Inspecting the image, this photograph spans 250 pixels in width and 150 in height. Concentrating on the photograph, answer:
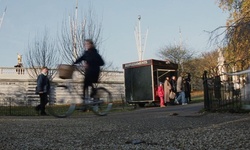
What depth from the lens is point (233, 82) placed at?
1095 centimetres

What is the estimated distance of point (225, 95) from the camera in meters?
11.1

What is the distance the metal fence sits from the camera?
1036 centimetres

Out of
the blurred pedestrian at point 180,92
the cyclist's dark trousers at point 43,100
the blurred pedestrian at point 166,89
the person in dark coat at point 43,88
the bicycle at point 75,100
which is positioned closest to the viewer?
the bicycle at point 75,100

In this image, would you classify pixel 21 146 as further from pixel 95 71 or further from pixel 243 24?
pixel 243 24

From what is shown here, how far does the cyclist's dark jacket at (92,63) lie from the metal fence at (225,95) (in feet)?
14.8

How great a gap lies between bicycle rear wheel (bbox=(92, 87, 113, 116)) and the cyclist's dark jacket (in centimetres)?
78

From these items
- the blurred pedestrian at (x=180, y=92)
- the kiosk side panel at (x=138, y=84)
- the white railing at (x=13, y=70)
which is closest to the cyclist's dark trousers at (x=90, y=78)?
the kiosk side panel at (x=138, y=84)

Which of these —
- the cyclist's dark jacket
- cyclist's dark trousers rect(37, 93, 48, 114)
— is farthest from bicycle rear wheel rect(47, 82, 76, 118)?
the cyclist's dark jacket

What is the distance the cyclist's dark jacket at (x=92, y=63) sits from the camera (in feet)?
29.1

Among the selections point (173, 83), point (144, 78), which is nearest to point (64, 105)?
point (144, 78)

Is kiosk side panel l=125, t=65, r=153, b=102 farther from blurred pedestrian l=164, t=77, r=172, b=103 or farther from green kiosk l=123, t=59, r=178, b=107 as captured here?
blurred pedestrian l=164, t=77, r=172, b=103

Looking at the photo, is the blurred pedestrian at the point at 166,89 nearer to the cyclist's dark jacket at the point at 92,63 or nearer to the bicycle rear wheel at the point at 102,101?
the bicycle rear wheel at the point at 102,101

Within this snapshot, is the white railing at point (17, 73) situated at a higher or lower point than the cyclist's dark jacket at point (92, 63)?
higher

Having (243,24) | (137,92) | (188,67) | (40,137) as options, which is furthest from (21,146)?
(188,67)
